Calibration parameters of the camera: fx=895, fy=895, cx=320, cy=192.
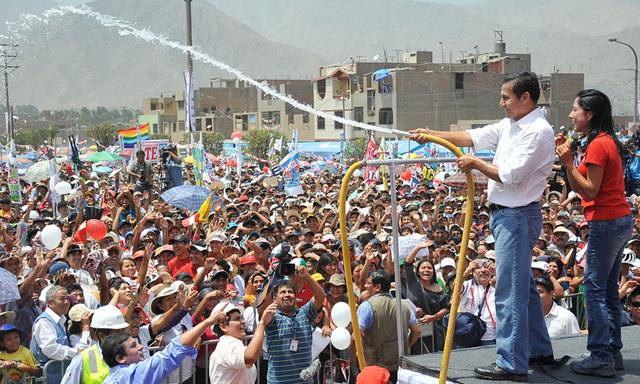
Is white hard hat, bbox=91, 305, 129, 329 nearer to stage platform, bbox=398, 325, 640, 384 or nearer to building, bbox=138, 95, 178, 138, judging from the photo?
stage platform, bbox=398, 325, 640, 384

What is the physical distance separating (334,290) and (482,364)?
298cm

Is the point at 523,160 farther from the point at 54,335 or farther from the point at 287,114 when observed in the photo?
the point at 287,114

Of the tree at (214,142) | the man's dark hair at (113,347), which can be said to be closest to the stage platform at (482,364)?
the man's dark hair at (113,347)

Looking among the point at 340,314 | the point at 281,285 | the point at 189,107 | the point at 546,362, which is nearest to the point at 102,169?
the point at 189,107

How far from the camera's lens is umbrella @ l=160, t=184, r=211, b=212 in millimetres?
15734

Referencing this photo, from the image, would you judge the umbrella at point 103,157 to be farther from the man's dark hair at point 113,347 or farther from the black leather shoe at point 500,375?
the black leather shoe at point 500,375

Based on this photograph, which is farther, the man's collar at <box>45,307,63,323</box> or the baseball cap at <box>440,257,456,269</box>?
the baseball cap at <box>440,257,456,269</box>

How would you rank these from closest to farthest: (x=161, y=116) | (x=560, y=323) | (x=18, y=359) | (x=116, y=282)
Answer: (x=18, y=359), (x=560, y=323), (x=116, y=282), (x=161, y=116)

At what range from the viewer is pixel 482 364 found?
18.2ft

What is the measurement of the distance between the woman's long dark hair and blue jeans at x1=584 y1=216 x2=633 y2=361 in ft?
1.69

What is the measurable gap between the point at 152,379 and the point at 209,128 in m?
101

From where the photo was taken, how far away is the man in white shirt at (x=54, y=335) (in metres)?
7.36

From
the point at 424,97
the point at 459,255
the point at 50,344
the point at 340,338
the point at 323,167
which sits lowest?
the point at 323,167

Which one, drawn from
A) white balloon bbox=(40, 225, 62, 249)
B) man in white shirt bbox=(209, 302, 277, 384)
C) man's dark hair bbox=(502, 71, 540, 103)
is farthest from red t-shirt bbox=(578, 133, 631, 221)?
white balloon bbox=(40, 225, 62, 249)
